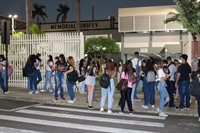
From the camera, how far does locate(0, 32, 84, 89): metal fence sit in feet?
44.6

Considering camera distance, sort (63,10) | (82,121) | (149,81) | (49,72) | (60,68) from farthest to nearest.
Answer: (63,10), (49,72), (60,68), (149,81), (82,121)

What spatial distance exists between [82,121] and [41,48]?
7.28 metres

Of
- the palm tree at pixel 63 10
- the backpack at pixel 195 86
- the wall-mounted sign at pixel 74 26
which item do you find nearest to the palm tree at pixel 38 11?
the palm tree at pixel 63 10

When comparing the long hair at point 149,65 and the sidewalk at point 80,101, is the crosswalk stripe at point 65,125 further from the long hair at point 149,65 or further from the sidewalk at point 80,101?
the long hair at point 149,65

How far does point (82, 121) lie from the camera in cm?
786

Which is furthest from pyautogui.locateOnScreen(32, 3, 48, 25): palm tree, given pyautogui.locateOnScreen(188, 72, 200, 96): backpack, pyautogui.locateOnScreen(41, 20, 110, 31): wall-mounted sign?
pyautogui.locateOnScreen(188, 72, 200, 96): backpack

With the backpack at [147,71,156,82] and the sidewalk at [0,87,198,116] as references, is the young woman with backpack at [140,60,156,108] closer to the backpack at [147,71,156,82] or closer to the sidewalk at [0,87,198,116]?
the backpack at [147,71,156,82]

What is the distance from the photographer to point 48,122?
770cm

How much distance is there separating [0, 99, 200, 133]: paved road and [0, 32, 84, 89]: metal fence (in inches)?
175

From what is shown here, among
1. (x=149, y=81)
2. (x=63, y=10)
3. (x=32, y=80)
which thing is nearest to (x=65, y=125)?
(x=149, y=81)

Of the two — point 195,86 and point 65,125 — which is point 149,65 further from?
point 65,125

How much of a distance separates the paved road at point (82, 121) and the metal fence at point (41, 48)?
4.46 meters

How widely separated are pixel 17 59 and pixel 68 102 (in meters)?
5.59

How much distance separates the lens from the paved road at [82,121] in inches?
274
